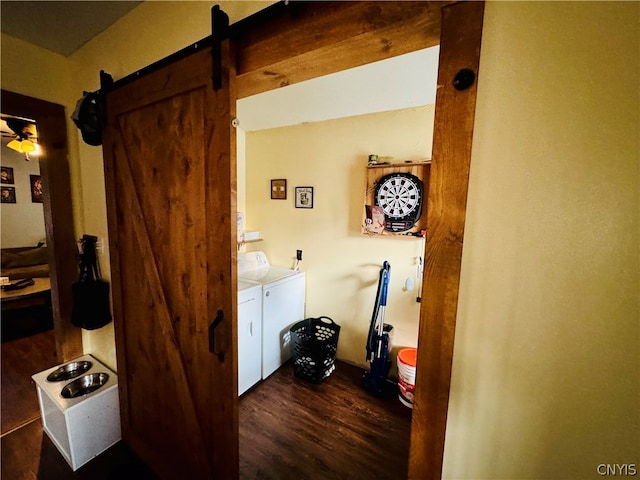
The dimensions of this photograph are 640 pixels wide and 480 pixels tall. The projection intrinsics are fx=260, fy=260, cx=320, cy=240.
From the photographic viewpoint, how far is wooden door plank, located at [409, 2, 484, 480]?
630 mm

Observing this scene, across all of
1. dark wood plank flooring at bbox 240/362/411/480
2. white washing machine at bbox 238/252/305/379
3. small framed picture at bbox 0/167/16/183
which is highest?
small framed picture at bbox 0/167/16/183

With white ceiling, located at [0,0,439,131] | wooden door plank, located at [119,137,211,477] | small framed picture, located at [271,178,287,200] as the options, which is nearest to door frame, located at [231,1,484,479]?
white ceiling, located at [0,0,439,131]

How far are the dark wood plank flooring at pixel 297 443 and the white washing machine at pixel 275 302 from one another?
34 centimetres

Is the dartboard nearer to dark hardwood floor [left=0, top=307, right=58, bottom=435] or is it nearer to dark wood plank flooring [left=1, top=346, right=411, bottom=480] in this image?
dark wood plank flooring [left=1, top=346, right=411, bottom=480]

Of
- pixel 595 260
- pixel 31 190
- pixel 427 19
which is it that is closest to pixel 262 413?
pixel 595 260

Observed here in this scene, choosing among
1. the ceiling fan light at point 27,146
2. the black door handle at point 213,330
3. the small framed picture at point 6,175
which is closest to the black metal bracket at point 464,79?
the black door handle at point 213,330

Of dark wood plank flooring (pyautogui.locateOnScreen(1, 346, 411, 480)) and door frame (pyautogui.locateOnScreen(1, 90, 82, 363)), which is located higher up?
door frame (pyautogui.locateOnScreen(1, 90, 82, 363))

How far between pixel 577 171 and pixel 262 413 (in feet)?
7.76

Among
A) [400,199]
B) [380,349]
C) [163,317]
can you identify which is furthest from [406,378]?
[163,317]

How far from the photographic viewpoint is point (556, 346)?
1.97 ft

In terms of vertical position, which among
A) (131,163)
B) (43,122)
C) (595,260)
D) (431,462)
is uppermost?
(43,122)

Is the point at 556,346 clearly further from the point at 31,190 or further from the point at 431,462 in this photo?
the point at 31,190

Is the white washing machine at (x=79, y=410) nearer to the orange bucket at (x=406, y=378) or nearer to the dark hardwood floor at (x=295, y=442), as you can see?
the dark hardwood floor at (x=295, y=442)

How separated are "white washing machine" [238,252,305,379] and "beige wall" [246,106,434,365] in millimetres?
171
